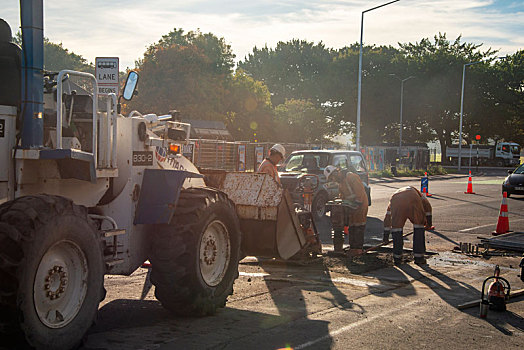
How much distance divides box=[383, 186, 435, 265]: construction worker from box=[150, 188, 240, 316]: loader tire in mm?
4286

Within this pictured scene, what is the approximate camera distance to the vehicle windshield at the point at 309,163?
1731cm

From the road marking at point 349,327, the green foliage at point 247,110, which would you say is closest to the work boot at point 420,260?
the road marking at point 349,327

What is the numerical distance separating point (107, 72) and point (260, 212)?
181 inches

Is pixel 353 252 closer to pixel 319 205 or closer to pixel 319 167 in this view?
pixel 319 205

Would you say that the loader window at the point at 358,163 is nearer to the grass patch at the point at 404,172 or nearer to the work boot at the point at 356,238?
the work boot at the point at 356,238

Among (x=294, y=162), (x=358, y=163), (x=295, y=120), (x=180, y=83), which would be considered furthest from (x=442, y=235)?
(x=295, y=120)

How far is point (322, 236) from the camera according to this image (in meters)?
14.0

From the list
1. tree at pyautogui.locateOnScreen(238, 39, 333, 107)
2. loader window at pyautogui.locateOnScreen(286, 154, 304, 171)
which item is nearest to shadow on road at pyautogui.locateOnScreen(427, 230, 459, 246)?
loader window at pyautogui.locateOnScreen(286, 154, 304, 171)

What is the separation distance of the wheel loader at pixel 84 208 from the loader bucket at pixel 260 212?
86 cm

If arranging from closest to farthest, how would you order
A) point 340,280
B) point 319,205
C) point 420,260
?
point 340,280
point 420,260
point 319,205

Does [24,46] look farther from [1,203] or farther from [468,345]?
[468,345]

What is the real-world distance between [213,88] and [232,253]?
48.6 m

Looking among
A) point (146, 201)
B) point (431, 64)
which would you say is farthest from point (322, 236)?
point (431, 64)

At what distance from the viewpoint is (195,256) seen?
20.6ft
